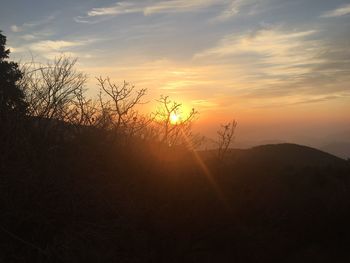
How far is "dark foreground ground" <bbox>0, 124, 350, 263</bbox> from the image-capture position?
662cm

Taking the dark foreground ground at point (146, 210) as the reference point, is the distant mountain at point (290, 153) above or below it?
above

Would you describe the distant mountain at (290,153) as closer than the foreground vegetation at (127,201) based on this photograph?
No

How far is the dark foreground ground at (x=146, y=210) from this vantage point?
21.7 ft

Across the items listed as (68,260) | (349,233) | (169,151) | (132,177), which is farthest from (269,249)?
(169,151)

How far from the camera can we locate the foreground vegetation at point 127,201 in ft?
22.0

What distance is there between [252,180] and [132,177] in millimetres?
4555

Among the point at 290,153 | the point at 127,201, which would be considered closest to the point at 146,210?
the point at 127,201

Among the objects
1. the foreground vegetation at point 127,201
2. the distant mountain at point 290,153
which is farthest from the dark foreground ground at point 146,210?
the distant mountain at point 290,153

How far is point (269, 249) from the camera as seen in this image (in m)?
8.61

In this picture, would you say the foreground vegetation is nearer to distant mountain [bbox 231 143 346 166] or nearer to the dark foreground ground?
the dark foreground ground

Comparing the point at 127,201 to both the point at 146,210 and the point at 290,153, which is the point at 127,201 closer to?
the point at 146,210

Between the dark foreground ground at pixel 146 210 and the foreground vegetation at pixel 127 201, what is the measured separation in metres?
0.02

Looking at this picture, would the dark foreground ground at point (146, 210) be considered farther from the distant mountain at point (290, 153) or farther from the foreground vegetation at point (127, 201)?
the distant mountain at point (290, 153)

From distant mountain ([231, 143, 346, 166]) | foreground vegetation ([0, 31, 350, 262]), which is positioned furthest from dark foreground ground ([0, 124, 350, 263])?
distant mountain ([231, 143, 346, 166])
